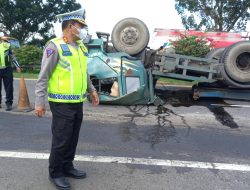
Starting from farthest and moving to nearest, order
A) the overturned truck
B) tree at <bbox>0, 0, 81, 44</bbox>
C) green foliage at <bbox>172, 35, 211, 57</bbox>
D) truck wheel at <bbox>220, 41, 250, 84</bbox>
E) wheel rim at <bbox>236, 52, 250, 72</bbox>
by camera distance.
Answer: tree at <bbox>0, 0, 81, 44</bbox>, green foliage at <bbox>172, 35, 211, 57</bbox>, wheel rim at <bbox>236, 52, 250, 72</bbox>, truck wheel at <bbox>220, 41, 250, 84</bbox>, the overturned truck

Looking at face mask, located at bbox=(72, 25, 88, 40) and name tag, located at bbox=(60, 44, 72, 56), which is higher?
face mask, located at bbox=(72, 25, 88, 40)

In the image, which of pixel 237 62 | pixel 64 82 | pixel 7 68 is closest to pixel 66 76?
pixel 64 82

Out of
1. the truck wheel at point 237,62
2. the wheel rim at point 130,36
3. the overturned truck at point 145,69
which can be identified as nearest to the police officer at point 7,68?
the overturned truck at point 145,69

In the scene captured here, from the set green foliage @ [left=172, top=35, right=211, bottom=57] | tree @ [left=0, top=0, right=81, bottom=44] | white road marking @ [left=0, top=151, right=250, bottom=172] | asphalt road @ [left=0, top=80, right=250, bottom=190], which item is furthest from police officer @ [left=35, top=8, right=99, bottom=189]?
tree @ [left=0, top=0, right=81, bottom=44]

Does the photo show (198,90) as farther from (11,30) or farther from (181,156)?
(11,30)

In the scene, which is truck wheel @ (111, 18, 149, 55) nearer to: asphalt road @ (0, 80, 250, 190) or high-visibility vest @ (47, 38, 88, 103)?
asphalt road @ (0, 80, 250, 190)

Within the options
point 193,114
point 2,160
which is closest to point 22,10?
point 193,114

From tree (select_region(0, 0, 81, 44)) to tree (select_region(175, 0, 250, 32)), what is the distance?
11.9 m

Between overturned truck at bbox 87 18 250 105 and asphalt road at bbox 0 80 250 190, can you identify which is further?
overturned truck at bbox 87 18 250 105

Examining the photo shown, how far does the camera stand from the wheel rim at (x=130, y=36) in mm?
10047

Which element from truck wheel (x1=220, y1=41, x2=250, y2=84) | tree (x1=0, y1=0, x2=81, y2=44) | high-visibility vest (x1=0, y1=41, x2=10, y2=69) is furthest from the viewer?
tree (x1=0, y1=0, x2=81, y2=44)

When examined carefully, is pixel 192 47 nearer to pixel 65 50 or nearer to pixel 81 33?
pixel 81 33

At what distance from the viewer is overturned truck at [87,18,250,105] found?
28.0 feet

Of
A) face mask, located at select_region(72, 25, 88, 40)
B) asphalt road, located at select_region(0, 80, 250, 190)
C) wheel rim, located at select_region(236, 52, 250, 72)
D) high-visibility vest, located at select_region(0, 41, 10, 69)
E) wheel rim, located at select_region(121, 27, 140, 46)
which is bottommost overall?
asphalt road, located at select_region(0, 80, 250, 190)
